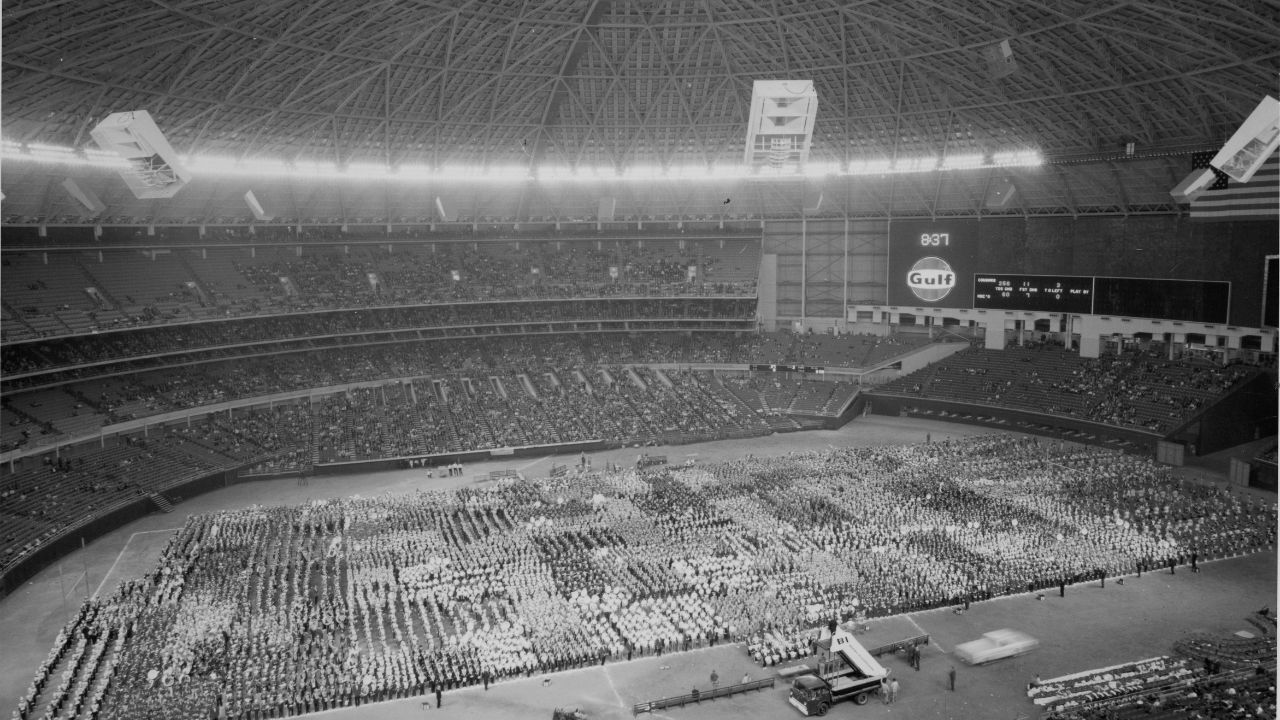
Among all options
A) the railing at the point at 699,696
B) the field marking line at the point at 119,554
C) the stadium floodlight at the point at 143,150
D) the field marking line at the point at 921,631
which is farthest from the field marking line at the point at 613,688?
the stadium floodlight at the point at 143,150

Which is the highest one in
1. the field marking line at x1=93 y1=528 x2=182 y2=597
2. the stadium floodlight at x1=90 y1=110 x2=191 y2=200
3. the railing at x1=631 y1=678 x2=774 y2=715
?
the stadium floodlight at x1=90 y1=110 x2=191 y2=200

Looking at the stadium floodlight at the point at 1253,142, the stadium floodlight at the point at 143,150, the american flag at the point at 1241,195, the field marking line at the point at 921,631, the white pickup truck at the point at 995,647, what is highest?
the american flag at the point at 1241,195

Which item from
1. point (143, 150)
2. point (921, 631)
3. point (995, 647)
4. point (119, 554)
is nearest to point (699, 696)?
point (921, 631)

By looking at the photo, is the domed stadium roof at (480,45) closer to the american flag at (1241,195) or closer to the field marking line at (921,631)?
the american flag at (1241,195)

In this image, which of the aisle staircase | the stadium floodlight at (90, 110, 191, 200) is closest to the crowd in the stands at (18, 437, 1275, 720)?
the aisle staircase

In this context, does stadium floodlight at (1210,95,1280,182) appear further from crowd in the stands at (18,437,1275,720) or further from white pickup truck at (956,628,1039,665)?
white pickup truck at (956,628,1039,665)

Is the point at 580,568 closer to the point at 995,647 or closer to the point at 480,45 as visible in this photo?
the point at 995,647
